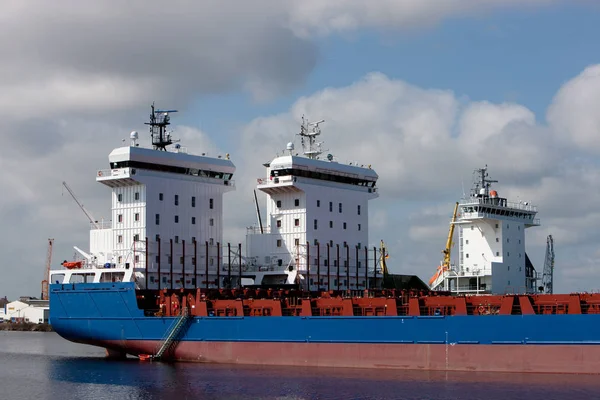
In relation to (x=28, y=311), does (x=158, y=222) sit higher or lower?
higher

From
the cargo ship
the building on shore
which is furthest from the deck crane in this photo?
the building on shore

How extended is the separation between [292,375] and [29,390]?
9.68m

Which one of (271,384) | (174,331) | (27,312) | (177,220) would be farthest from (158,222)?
(27,312)

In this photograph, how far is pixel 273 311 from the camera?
135 ft

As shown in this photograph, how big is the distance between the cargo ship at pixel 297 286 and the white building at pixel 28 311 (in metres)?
53.2

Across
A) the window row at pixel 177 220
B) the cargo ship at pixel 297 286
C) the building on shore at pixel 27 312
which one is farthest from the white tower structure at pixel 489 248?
the building on shore at pixel 27 312

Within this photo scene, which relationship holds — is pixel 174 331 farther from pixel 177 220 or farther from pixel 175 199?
pixel 175 199

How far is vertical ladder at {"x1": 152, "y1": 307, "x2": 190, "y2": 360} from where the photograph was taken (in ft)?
140

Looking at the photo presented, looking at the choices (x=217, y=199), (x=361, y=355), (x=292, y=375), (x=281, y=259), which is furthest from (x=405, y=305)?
(x=217, y=199)

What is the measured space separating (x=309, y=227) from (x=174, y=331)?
363 inches

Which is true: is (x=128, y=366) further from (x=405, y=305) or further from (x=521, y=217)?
(x=521, y=217)

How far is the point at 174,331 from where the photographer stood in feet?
141

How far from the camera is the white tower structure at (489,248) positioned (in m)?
51.9

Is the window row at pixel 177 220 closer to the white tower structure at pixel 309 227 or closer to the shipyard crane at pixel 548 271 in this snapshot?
the white tower structure at pixel 309 227
